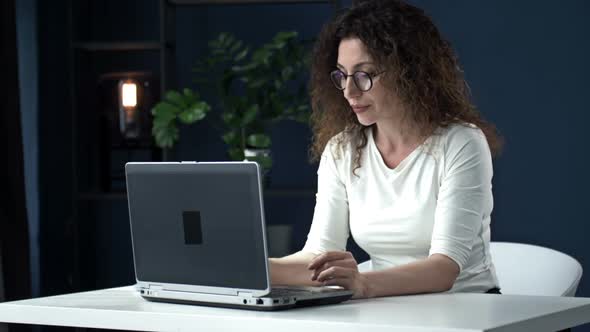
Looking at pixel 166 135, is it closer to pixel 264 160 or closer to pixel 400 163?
pixel 264 160

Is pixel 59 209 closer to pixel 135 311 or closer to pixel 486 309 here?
pixel 135 311

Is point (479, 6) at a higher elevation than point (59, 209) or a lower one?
higher

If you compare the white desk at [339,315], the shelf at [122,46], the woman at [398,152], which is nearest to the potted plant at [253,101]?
the shelf at [122,46]

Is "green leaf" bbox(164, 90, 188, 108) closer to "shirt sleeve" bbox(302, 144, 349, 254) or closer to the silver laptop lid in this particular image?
"shirt sleeve" bbox(302, 144, 349, 254)

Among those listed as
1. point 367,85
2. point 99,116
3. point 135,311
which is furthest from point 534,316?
Answer: point 99,116

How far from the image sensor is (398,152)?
2346 mm

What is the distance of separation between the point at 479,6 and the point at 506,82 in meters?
0.32

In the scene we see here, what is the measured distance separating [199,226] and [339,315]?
299 millimetres

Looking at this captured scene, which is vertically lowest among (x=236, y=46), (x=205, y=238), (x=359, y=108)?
(x=205, y=238)

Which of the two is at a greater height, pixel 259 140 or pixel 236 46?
pixel 236 46

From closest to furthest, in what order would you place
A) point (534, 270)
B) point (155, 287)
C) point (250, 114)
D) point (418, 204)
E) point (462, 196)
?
point (155, 287)
point (462, 196)
point (418, 204)
point (534, 270)
point (250, 114)

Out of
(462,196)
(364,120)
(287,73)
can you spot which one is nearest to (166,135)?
(287,73)

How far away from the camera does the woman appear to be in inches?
85.1

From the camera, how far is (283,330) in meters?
1.56
